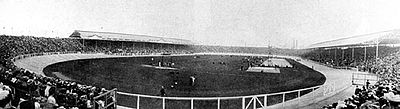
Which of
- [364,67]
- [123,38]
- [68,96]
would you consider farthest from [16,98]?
[123,38]

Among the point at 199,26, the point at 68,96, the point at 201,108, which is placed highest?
the point at 199,26

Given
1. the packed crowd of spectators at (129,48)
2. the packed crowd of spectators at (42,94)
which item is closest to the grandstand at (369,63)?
the packed crowd of spectators at (42,94)

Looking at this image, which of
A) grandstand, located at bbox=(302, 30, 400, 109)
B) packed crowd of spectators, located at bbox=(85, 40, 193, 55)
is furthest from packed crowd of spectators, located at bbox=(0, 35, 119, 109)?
packed crowd of spectators, located at bbox=(85, 40, 193, 55)

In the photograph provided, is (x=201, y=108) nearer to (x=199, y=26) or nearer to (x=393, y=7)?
(x=199, y=26)

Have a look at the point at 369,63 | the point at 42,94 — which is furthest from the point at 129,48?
the point at 42,94

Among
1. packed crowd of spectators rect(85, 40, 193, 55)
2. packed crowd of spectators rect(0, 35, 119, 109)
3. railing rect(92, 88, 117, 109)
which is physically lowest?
railing rect(92, 88, 117, 109)

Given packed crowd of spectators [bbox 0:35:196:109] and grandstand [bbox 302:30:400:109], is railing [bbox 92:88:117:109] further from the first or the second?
grandstand [bbox 302:30:400:109]

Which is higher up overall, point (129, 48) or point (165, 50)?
point (129, 48)

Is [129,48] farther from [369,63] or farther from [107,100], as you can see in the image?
[107,100]

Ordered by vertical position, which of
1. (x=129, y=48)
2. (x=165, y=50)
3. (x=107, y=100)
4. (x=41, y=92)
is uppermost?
(x=129, y=48)

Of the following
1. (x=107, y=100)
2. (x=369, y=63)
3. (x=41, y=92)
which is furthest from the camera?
(x=369, y=63)

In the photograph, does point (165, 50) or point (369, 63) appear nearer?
point (369, 63)
